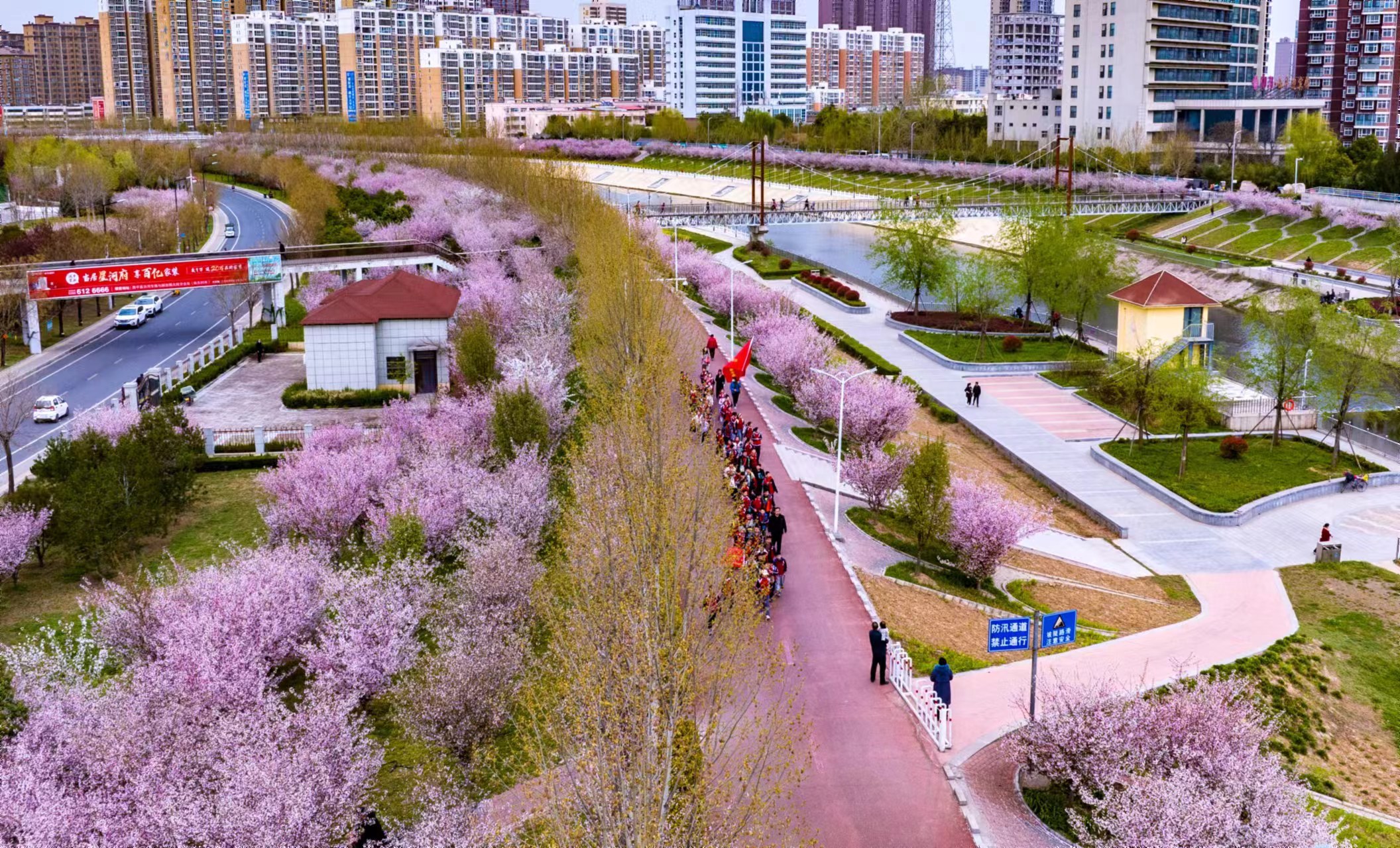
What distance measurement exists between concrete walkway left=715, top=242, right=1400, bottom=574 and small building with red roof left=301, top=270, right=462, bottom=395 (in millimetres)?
15939

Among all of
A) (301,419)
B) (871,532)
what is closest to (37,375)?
(301,419)

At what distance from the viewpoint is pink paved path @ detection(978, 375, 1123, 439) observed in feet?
125

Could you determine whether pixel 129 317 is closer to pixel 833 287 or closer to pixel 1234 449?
pixel 833 287

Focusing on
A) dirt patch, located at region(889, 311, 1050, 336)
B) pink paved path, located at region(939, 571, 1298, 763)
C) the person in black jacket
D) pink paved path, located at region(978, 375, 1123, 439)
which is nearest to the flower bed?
dirt patch, located at region(889, 311, 1050, 336)

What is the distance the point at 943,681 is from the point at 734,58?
168 m

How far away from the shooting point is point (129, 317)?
5338 centimetres

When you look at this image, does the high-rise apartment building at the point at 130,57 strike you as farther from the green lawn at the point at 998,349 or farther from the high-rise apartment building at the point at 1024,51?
the green lawn at the point at 998,349

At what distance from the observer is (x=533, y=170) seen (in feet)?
203

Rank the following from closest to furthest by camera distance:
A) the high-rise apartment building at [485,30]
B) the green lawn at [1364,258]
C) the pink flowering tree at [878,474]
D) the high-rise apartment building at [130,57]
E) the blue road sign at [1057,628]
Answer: the blue road sign at [1057,628] < the pink flowering tree at [878,474] < the green lawn at [1364,258] < the high-rise apartment building at [130,57] < the high-rise apartment building at [485,30]

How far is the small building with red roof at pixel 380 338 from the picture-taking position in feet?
128

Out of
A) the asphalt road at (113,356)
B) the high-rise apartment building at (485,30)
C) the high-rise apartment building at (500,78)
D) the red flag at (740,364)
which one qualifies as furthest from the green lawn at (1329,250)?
the high-rise apartment building at (485,30)

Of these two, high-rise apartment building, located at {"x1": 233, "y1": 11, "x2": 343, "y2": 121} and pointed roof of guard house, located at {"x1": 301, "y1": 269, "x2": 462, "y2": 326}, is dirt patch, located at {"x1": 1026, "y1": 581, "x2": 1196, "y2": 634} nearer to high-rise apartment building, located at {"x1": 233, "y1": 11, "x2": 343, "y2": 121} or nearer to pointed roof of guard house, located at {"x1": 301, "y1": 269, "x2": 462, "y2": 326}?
pointed roof of guard house, located at {"x1": 301, "y1": 269, "x2": 462, "y2": 326}

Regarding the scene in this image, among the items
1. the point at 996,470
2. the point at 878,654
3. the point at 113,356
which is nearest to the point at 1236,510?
the point at 996,470

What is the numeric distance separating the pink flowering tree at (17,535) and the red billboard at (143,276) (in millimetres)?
24560
